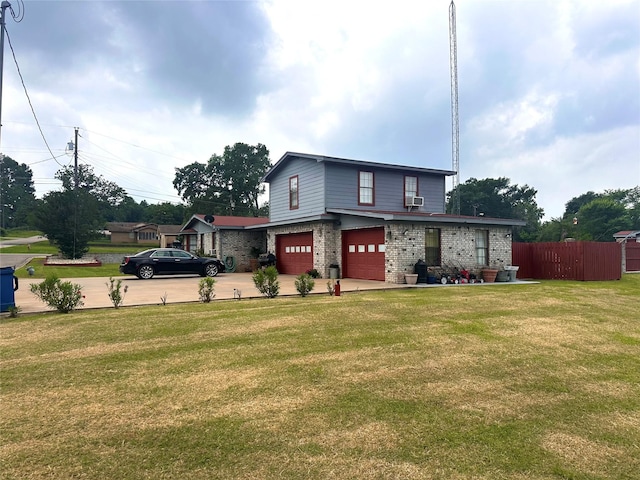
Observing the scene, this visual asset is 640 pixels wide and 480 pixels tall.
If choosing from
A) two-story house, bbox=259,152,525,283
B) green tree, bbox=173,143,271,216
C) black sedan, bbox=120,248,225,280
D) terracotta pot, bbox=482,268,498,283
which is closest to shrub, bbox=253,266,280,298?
two-story house, bbox=259,152,525,283

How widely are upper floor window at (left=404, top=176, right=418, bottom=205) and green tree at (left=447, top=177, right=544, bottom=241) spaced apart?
47.0 metres

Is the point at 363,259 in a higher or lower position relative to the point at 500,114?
lower

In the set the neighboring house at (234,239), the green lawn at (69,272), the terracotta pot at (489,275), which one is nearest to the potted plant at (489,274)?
the terracotta pot at (489,275)

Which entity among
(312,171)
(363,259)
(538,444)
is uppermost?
(312,171)

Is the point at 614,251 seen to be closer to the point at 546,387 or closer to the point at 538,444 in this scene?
the point at 546,387

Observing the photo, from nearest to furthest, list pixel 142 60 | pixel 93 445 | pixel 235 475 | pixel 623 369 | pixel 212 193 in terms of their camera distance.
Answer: pixel 235 475 → pixel 93 445 → pixel 623 369 → pixel 142 60 → pixel 212 193

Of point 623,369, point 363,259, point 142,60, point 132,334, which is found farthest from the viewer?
point 363,259

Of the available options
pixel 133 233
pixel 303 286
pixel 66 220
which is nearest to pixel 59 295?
pixel 303 286

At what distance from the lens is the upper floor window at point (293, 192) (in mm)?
22647

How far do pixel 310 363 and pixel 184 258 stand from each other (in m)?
16.6

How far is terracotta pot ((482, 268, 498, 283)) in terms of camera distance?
18047 mm

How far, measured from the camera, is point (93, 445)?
3.15 m

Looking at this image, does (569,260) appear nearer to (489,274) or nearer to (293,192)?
(489,274)

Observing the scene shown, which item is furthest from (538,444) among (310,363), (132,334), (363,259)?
(363,259)
